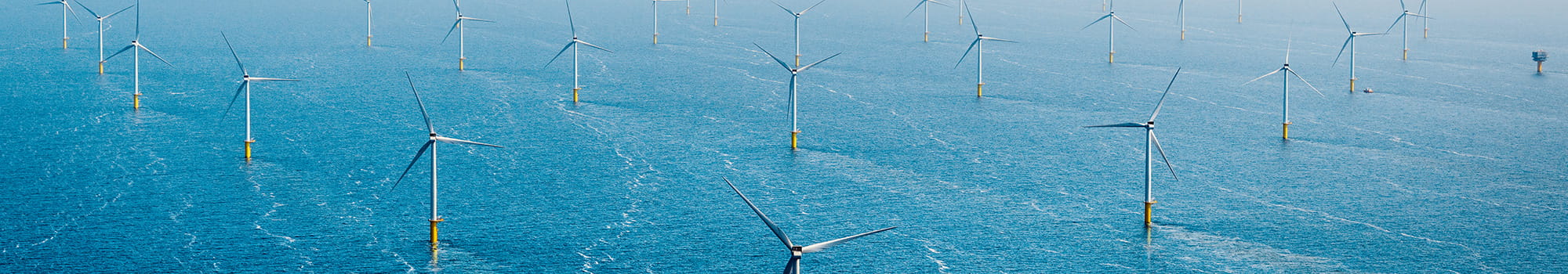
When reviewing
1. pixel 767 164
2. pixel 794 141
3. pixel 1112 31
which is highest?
pixel 1112 31

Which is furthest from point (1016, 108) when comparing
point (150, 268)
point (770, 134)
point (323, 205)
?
point (150, 268)

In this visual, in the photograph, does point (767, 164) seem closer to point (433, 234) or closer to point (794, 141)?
point (794, 141)

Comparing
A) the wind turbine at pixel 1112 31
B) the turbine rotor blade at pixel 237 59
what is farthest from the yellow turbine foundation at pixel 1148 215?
the wind turbine at pixel 1112 31

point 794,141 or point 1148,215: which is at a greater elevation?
point 794,141

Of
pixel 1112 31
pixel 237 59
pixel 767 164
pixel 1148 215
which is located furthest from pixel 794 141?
pixel 1112 31

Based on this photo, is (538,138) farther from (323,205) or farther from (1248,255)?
(1248,255)

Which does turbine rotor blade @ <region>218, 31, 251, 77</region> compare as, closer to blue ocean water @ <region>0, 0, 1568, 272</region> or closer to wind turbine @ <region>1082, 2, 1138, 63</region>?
blue ocean water @ <region>0, 0, 1568, 272</region>

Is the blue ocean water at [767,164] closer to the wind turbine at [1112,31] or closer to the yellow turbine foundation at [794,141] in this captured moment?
the yellow turbine foundation at [794,141]

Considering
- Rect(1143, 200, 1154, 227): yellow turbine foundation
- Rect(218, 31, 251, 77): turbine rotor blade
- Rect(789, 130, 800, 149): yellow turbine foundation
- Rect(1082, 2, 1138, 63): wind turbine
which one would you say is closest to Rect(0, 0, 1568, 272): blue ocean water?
Rect(789, 130, 800, 149): yellow turbine foundation
